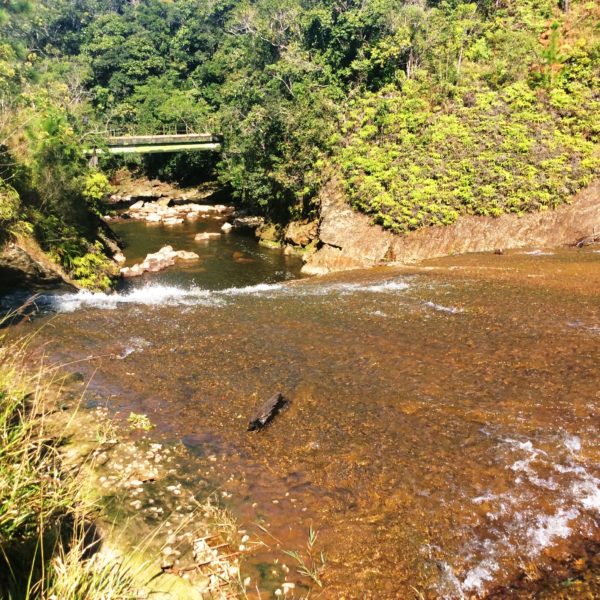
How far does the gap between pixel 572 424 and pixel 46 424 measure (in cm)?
744

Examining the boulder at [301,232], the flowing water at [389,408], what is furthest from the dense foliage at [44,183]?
the boulder at [301,232]

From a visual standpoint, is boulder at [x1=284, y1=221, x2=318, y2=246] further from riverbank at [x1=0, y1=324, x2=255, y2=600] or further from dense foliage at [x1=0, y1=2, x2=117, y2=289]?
riverbank at [x1=0, y1=324, x2=255, y2=600]

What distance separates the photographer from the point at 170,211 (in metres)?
36.9

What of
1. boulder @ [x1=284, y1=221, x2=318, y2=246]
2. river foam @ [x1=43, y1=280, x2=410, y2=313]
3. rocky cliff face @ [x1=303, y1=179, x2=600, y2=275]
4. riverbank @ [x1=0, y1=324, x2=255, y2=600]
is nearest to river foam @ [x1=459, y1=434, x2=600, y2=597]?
riverbank @ [x1=0, y1=324, x2=255, y2=600]

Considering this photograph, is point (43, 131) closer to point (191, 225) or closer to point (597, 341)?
point (191, 225)

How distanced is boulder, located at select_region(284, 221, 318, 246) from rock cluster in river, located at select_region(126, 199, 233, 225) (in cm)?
1203

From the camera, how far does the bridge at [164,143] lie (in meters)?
35.3

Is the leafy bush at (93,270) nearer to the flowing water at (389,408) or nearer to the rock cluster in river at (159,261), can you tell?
the rock cluster in river at (159,261)

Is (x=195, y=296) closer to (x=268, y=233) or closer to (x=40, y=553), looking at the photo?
(x=40, y=553)

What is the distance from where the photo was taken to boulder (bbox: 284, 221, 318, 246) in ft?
78.5

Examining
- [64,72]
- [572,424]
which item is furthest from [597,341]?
[64,72]

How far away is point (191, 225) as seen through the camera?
3291cm

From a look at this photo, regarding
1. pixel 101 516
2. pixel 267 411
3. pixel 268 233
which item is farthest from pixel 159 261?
pixel 101 516

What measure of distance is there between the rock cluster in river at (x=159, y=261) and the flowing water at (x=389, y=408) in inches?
317
